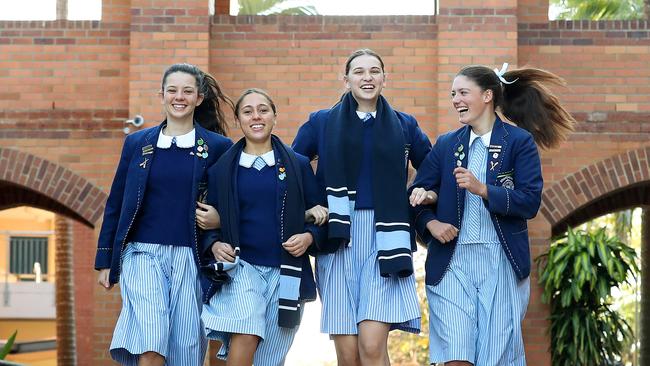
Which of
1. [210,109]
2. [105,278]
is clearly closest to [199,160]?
[210,109]

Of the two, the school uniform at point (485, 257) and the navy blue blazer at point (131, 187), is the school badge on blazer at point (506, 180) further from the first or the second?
the navy blue blazer at point (131, 187)

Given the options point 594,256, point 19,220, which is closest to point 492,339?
point 594,256

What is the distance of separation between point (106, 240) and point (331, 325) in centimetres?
143

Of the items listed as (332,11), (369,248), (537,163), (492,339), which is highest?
(332,11)

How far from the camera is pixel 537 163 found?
7.66 meters

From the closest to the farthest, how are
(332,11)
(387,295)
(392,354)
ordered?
(387,295) < (332,11) < (392,354)

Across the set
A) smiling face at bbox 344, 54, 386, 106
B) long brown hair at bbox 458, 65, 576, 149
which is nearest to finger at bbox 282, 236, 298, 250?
smiling face at bbox 344, 54, 386, 106

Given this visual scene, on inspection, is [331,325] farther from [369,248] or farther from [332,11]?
[332,11]

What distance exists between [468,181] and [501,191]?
264 millimetres

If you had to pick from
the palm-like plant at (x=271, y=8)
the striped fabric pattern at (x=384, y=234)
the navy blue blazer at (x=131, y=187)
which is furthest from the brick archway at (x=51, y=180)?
the striped fabric pattern at (x=384, y=234)

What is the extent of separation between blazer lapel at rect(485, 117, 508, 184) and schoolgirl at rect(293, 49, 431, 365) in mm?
498

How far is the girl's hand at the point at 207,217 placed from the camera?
24.6ft

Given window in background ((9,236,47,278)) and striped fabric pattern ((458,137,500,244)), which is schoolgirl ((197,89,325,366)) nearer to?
striped fabric pattern ((458,137,500,244))

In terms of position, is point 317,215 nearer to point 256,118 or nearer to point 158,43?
point 256,118
